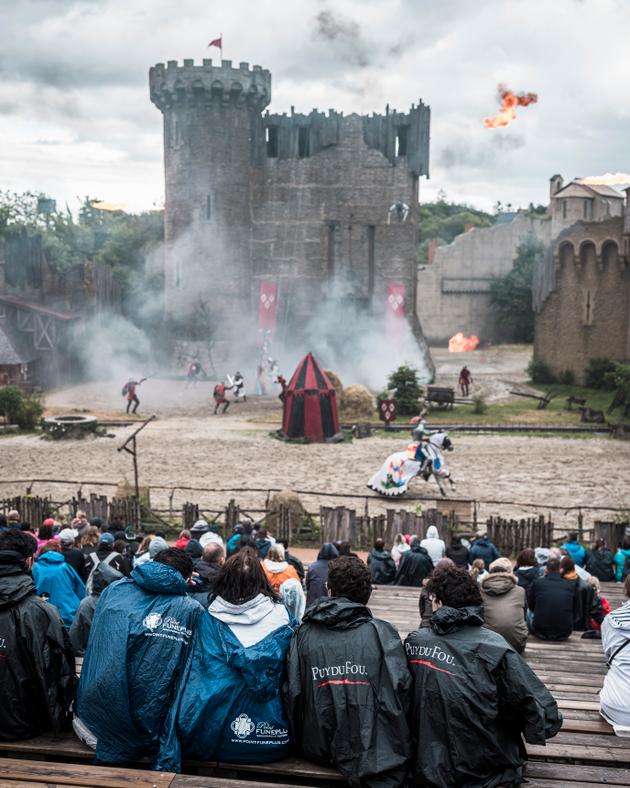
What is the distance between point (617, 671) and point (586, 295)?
36660mm

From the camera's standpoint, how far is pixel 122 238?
62.3 m

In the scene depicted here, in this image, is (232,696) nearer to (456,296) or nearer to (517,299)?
(517,299)

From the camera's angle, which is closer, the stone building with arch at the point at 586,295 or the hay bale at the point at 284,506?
the hay bale at the point at 284,506

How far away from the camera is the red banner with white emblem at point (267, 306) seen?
153 ft

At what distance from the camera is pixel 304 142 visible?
4759 centimetres

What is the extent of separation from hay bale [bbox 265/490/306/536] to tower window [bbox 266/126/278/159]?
3330cm

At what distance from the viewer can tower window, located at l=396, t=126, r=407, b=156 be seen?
47062mm

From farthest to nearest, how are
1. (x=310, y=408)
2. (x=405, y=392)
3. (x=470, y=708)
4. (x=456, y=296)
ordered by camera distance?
(x=456, y=296), (x=405, y=392), (x=310, y=408), (x=470, y=708)

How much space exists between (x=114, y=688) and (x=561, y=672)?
3.72 m

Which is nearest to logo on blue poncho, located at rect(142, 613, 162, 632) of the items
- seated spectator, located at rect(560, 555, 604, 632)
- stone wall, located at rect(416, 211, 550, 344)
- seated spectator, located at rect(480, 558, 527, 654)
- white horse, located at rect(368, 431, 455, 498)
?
seated spectator, located at rect(480, 558, 527, 654)

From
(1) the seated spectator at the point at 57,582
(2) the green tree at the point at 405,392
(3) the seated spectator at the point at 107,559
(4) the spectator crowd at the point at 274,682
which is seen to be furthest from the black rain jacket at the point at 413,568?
(2) the green tree at the point at 405,392

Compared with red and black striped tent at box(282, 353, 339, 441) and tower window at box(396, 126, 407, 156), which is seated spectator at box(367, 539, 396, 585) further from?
tower window at box(396, 126, 407, 156)

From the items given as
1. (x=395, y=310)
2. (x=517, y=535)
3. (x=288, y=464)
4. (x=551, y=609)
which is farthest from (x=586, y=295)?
(x=551, y=609)

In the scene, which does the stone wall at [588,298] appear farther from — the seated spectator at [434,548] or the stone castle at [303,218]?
the seated spectator at [434,548]
